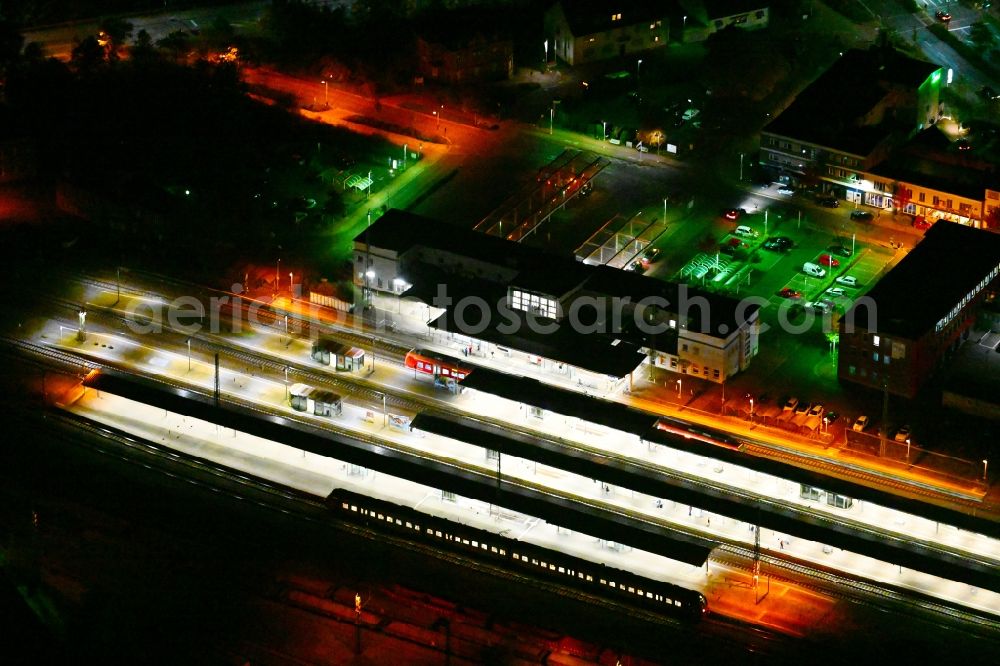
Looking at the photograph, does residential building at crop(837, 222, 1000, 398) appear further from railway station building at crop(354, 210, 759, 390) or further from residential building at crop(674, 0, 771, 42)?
residential building at crop(674, 0, 771, 42)

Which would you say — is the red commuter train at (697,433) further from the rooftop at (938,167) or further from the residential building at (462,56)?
the residential building at (462,56)

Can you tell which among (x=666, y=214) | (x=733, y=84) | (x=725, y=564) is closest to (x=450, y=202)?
(x=666, y=214)

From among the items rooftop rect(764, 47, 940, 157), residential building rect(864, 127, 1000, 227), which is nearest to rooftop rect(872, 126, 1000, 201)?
residential building rect(864, 127, 1000, 227)

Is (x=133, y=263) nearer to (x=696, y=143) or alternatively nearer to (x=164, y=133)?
(x=164, y=133)

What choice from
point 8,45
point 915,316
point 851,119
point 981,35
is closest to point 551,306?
point 915,316

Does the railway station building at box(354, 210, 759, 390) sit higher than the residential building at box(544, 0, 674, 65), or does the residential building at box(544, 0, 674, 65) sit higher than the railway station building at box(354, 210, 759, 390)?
the residential building at box(544, 0, 674, 65)

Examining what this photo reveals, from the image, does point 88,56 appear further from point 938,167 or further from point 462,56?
point 938,167
